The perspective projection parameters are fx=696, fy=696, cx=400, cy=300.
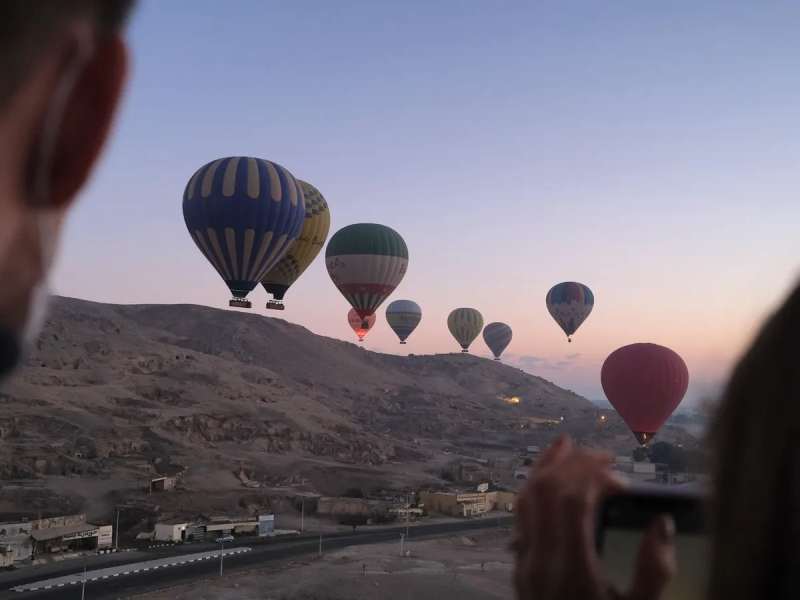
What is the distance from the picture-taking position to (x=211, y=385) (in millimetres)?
88062

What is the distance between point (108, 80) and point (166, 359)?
9688 cm

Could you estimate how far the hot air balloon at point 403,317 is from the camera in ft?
358

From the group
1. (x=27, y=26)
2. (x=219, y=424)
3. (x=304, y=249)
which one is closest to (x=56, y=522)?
(x=304, y=249)

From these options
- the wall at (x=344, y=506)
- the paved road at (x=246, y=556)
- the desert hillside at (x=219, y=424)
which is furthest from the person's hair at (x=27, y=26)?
the wall at (x=344, y=506)

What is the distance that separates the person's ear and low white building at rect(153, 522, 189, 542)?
45.2m

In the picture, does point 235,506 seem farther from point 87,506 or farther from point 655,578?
point 655,578

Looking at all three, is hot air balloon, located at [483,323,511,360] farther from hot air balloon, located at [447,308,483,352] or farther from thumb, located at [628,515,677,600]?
thumb, located at [628,515,677,600]

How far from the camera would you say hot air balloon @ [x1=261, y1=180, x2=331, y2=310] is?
4903 cm

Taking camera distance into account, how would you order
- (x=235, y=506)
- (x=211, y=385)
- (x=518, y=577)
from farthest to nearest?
(x=211, y=385) → (x=235, y=506) → (x=518, y=577)

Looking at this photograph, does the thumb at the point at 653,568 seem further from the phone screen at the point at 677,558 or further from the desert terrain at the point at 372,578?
the desert terrain at the point at 372,578

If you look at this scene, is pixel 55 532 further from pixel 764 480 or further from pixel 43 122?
pixel 764 480

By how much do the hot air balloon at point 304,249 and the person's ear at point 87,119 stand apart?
153 ft

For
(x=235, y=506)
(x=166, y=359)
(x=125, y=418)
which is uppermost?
(x=166, y=359)

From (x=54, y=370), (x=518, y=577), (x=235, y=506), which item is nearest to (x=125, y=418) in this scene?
(x=54, y=370)
